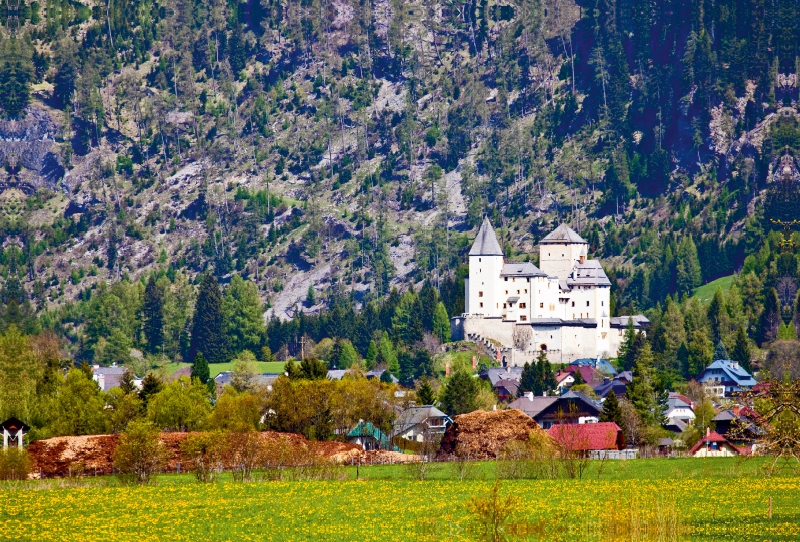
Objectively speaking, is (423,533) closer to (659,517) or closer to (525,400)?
(659,517)

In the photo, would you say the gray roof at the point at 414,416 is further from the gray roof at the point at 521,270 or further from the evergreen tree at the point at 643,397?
the gray roof at the point at 521,270

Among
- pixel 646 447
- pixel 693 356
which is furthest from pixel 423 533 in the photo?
pixel 693 356

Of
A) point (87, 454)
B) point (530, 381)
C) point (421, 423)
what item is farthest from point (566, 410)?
point (87, 454)

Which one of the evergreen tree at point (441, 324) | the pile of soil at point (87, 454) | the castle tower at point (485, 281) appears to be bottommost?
the pile of soil at point (87, 454)

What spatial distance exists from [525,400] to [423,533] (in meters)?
88.8

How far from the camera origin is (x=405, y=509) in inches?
2489

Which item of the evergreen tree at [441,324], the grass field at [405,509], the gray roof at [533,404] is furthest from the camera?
the evergreen tree at [441,324]

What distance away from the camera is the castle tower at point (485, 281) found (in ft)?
636

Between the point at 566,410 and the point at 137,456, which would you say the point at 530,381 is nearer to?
the point at 566,410

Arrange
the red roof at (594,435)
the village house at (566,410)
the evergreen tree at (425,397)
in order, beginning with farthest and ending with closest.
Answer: the evergreen tree at (425,397) → the village house at (566,410) → the red roof at (594,435)

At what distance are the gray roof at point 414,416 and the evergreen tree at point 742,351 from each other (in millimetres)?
65497

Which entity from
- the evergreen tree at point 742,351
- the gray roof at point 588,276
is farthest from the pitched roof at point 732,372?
the gray roof at point 588,276

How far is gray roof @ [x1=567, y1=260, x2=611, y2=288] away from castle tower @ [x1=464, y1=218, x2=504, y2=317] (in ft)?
29.0

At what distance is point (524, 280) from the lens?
195 m
